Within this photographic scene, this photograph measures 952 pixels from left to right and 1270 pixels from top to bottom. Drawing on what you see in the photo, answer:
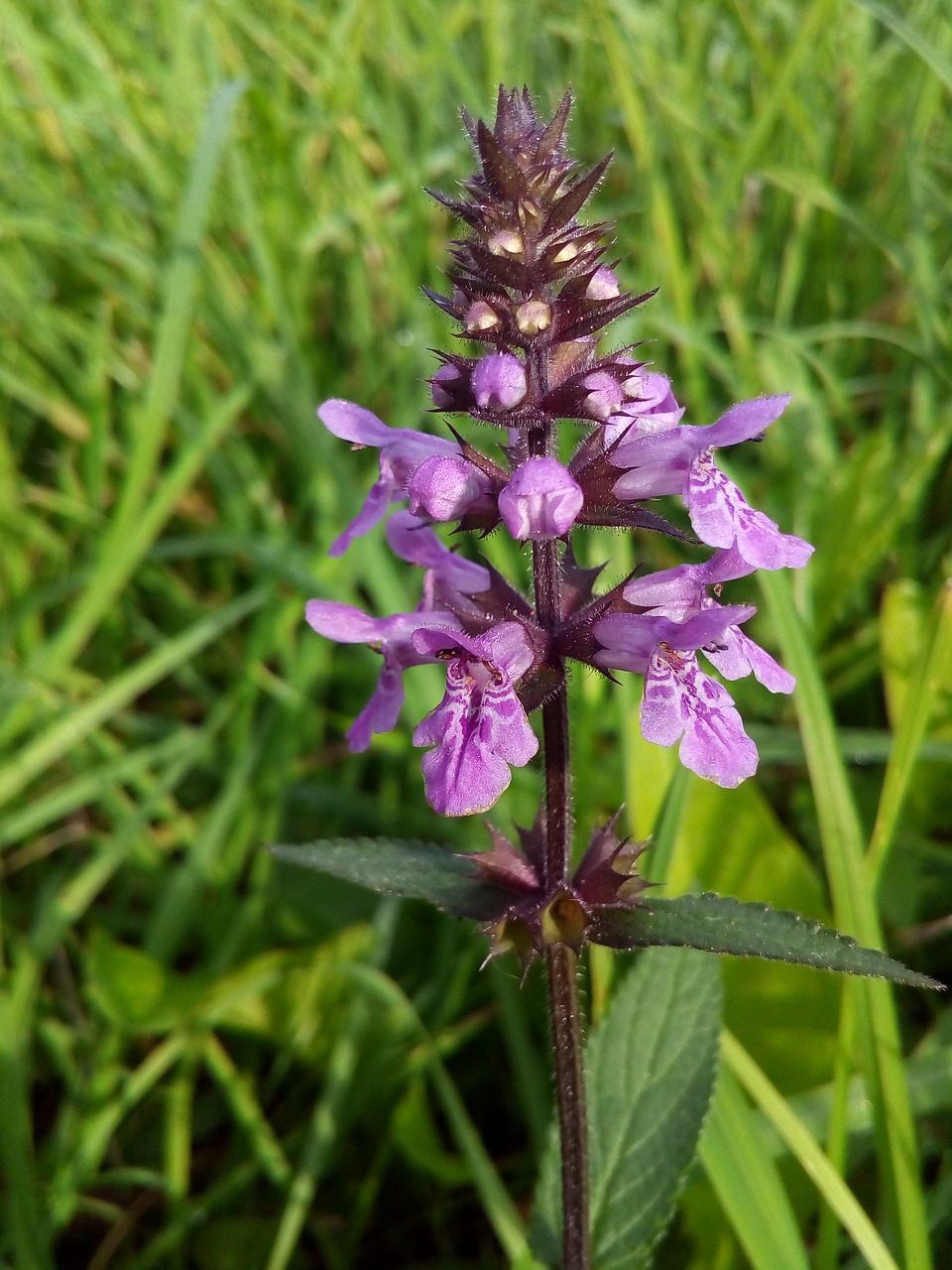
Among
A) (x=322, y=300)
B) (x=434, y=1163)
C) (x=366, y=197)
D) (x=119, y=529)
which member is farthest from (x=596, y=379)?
(x=322, y=300)

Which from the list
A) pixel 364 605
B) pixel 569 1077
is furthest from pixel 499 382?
pixel 364 605

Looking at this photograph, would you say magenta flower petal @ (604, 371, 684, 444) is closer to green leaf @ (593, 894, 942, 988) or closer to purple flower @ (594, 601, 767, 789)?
purple flower @ (594, 601, 767, 789)

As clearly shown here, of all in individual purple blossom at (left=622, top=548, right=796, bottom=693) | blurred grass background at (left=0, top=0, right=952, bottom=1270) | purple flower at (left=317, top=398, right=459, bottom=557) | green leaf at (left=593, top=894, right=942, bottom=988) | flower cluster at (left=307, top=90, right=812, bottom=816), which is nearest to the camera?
green leaf at (left=593, top=894, right=942, bottom=988)

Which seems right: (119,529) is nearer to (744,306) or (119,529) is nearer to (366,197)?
(366,197)

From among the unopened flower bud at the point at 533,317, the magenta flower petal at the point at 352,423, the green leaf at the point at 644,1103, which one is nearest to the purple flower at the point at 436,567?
the magenta flower petal at the point at 352,423

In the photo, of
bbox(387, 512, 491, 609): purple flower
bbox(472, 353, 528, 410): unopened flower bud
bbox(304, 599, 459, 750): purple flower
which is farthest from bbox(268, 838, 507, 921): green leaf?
bbox(472, 353, 528, 410): unopened flower bud

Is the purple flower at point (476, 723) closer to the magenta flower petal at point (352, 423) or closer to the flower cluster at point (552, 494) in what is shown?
the flower cluster at point (552, 494)
